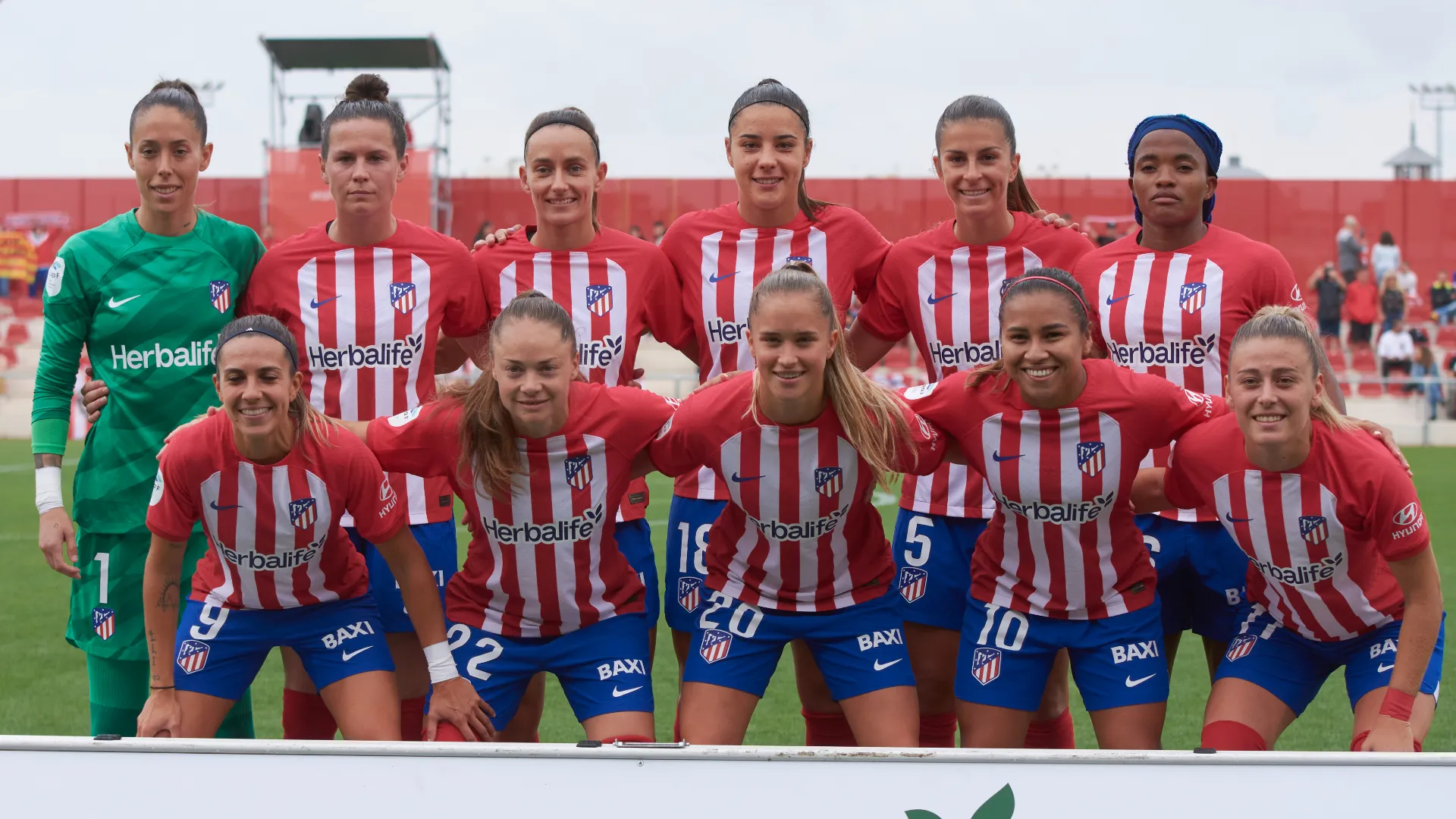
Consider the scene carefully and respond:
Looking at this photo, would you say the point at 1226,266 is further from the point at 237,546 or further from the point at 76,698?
the point at 76,698

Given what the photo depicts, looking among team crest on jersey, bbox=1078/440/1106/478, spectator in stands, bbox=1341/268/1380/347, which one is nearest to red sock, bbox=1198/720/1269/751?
team crest on jersey, bbox=1078/440/1106/478

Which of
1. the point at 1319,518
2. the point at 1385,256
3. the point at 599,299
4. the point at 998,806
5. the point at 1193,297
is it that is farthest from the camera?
the point at 1385,256

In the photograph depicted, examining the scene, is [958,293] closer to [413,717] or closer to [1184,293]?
[1184,293]

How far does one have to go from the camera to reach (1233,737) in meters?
3.35

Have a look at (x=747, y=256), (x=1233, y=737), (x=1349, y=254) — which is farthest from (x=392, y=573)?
(x=1349, y=254)

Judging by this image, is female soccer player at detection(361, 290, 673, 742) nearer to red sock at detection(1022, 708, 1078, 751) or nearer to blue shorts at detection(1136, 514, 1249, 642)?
red sock at detection(1022, 708, 1078, 751)

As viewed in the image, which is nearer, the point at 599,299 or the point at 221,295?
the point at 221,295

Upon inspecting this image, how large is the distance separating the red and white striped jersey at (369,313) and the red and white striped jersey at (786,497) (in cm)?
85

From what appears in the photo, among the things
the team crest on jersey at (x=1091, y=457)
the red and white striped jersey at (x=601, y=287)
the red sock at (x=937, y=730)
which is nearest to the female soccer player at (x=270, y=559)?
the red and white striped jersey at (x=601, y=287)

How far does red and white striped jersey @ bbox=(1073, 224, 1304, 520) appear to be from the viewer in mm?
3750

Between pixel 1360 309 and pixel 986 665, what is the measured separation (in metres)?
18.9

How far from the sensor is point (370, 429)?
3.55m

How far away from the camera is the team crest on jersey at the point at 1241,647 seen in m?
3.52

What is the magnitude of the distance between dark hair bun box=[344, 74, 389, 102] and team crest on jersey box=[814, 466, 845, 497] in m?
1.80
